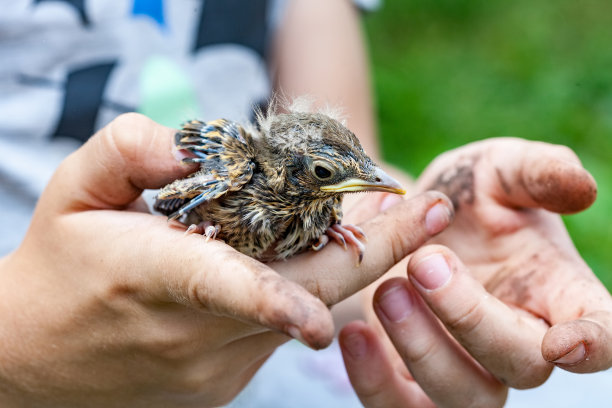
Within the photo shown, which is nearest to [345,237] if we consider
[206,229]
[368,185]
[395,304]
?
[368,185]

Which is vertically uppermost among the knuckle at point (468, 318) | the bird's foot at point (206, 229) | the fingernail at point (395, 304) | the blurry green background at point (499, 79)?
the bird's foot at point (206, 229)

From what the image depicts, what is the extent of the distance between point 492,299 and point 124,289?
113 centimetres

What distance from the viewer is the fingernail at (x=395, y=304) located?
2.28 m

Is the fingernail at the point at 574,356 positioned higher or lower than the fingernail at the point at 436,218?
lower

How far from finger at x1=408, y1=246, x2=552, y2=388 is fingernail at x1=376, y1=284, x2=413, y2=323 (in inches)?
6.1

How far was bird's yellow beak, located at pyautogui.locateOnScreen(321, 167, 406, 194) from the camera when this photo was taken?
1.98 metres

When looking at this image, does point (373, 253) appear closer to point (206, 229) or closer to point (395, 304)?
point (395, 304)

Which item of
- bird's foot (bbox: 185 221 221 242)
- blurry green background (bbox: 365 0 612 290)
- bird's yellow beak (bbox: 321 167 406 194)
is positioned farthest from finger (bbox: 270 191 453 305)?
blurry green background (bbox: 365 0 612 290)

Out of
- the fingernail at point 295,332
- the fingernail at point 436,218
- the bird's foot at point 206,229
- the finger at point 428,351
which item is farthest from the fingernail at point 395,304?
the fingernail at point 295,332

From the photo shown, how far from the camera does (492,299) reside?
6.95 feet

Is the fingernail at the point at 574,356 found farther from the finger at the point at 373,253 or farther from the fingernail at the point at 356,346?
the fingernail at the point at 356,346

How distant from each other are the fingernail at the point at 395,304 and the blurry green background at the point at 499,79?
128 inches

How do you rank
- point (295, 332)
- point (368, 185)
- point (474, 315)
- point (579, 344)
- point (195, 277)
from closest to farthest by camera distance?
point (295, 332) → point (195, 277) → point (579, 344) → point (368, 185) → point (474, 315)

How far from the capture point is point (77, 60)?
300 cm
